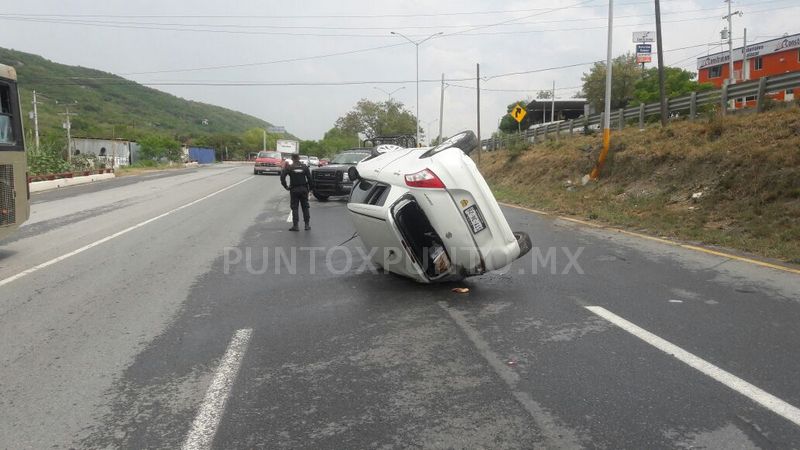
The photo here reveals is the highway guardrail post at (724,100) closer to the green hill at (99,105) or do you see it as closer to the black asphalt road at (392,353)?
the black asphalt road at (392,353)

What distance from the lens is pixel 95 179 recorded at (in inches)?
1344

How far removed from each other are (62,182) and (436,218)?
28.6 m

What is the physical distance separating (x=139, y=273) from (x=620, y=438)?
22.3ft

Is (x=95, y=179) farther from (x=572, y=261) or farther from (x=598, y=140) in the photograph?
(x=572, y=261)

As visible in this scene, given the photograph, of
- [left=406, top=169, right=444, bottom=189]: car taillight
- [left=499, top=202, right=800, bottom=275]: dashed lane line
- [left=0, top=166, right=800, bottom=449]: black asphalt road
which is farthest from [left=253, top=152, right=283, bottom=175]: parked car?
[left=406, top=169, right=444, bottom=189]: car taillight

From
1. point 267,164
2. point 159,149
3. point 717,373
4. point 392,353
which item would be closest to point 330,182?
point 392,353

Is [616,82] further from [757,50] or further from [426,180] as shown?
[426,180]

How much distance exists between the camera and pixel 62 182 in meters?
29.3

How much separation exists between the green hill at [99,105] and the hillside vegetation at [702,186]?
66118mm

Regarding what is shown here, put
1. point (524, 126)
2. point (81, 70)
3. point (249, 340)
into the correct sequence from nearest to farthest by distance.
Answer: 1. point (249, 340)
2. point (524, 126)
3. point (81, 70)

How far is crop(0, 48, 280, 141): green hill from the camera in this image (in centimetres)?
8719

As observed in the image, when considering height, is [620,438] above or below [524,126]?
below

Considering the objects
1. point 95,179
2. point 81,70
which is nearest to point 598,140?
point 95,179

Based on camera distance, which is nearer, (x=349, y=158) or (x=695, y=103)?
(x=695, y=103)
